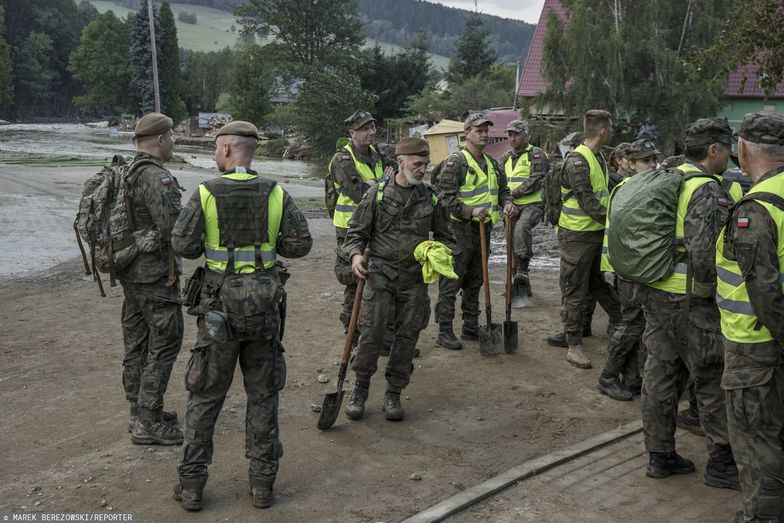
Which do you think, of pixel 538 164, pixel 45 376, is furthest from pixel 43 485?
pixel 538 164

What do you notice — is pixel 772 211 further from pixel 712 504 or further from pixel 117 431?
pixel 117 431

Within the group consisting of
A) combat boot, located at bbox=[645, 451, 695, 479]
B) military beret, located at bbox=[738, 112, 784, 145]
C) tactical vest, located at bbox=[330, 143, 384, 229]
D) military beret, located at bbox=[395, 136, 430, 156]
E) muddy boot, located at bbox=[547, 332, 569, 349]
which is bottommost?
muddy boot, located at bbox=[547, 332, 569, 349]

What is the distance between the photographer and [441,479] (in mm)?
5379

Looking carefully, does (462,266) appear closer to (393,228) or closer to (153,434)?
(393,228)

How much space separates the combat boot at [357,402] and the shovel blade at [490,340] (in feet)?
6.45

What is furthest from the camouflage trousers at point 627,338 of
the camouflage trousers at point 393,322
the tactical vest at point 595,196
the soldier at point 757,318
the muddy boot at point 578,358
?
the soldier at point 757,318

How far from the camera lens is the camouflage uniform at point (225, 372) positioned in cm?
493

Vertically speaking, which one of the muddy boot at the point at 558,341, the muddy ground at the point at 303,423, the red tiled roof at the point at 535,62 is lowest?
the muddy ground at the point at 303,423

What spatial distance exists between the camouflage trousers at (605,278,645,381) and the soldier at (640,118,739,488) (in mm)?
1048

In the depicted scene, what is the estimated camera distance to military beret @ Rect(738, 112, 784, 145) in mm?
4066

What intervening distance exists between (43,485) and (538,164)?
23.6 feet

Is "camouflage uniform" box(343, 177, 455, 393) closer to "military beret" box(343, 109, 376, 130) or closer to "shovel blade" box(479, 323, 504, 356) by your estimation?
"shovel blade" box(479, 323, 504, 356)

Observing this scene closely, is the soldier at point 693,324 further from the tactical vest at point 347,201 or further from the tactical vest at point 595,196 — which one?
the tactical vest at point 347,201

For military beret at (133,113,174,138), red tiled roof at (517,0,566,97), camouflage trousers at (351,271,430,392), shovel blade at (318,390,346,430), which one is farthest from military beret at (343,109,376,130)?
red tiled roof at (517,0,566,97)
